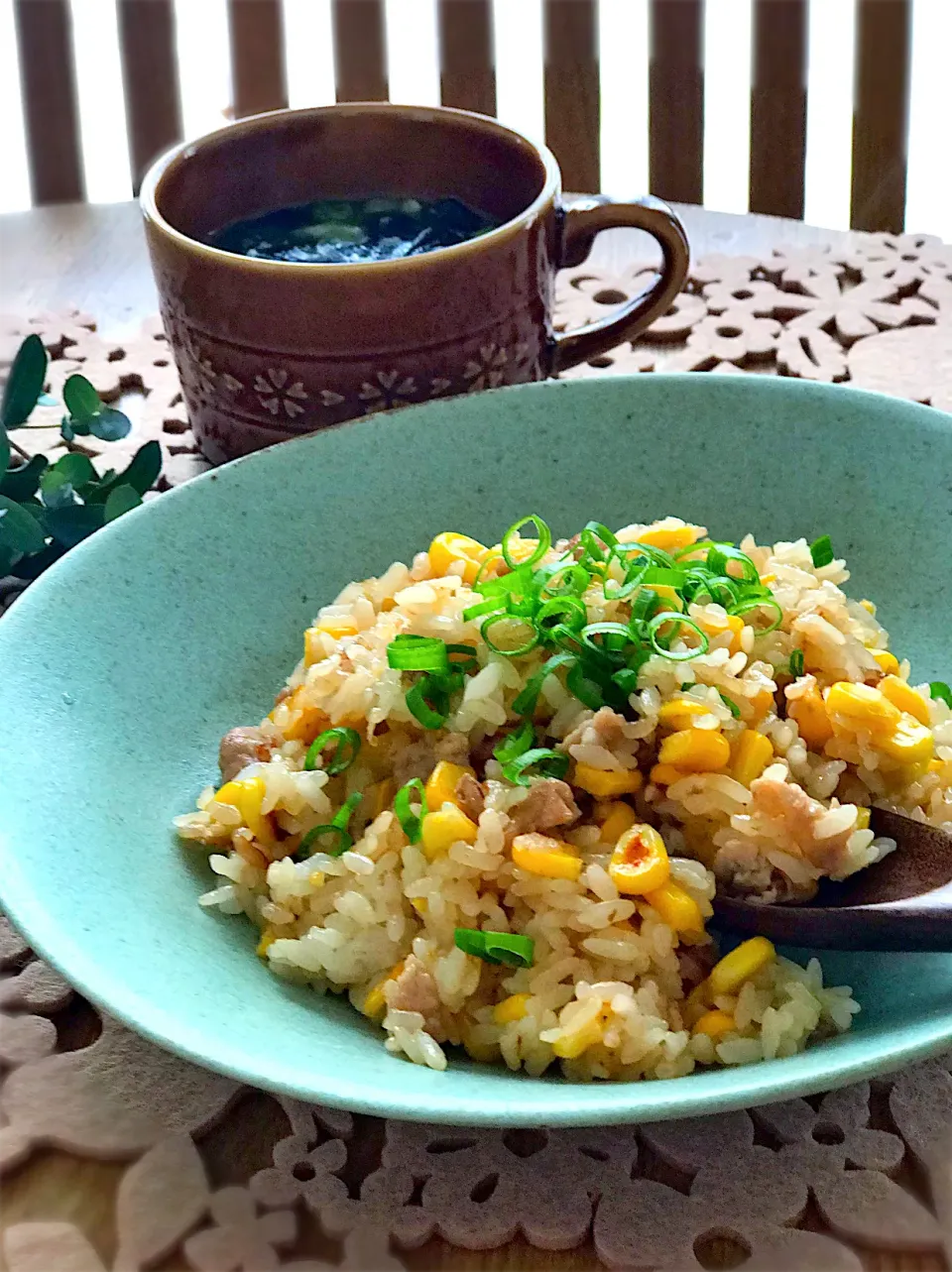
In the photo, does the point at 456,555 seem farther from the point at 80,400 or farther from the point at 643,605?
the point at 80,400

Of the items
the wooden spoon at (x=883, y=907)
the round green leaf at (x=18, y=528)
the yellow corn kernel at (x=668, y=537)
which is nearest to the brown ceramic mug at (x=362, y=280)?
the round green leaf at (x=18, y=528)

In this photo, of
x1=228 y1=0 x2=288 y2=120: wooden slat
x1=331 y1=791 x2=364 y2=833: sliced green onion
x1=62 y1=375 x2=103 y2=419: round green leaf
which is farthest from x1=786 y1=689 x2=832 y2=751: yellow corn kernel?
x1=228 y1=0 x2=288 y2=120: wooden slat

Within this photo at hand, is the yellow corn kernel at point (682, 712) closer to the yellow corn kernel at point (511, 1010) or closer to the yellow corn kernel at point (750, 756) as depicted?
the yellow corn kernel at point (750, 756)

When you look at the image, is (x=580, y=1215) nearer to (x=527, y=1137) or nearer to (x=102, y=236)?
(x=527, y=1137)

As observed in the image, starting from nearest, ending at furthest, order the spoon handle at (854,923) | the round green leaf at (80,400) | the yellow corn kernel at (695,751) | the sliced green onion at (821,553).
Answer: the spoon handle at (854,923) < the yellow corn kernel at (695,751) < the sliced green onion at (821,553) < the round green leaf at (80,400)

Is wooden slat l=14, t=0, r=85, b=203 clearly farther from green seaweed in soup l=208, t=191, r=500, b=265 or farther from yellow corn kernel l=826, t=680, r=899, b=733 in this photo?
yellow corn kernel l=826, t=680, r=899, b=733

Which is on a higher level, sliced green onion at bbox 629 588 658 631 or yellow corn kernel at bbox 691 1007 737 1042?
sliced green onion at bbox 629 588 658 631

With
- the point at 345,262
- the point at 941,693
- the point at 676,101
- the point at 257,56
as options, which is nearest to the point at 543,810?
the point at 941,693
